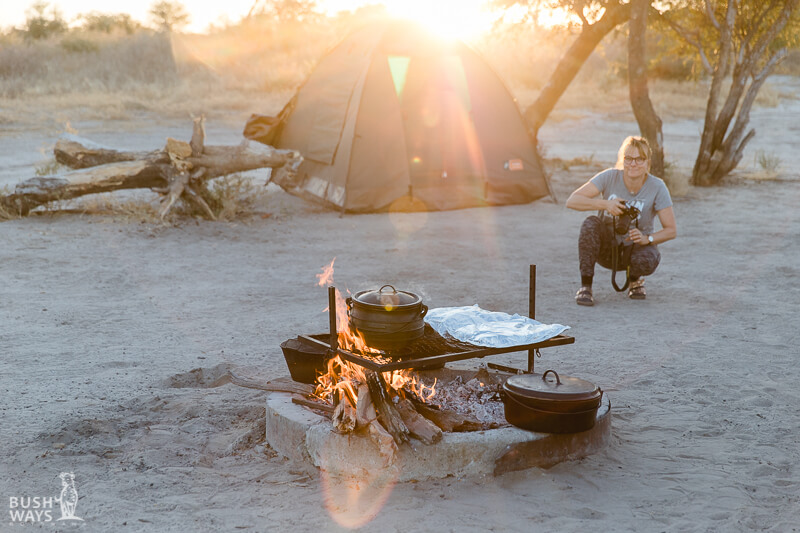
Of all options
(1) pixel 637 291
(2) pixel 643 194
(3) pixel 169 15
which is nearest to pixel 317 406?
(2) pixel 643 194

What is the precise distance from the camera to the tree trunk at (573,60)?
11469 mm

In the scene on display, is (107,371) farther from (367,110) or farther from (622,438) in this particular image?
(367,110)

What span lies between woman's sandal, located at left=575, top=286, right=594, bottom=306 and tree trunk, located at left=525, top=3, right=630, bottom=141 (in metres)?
5.70

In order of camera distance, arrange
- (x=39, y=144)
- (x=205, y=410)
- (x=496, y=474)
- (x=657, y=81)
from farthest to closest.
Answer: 1. (x=657, y=81)
2. (x=39, y=144)
3. (x=205, y=410)
4. (x=496, y=474)

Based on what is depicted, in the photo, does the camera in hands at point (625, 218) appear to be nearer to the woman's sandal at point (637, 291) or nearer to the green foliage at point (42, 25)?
the woman's sandal at point (637, 291)

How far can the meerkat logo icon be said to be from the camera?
9.77ft

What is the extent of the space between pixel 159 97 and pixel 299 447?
1963 centimetres

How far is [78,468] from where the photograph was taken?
3.36 m

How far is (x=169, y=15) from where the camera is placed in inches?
1587

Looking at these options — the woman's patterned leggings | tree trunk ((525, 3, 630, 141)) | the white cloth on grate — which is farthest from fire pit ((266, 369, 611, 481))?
tree trunk ((525, 3, 630, 141))

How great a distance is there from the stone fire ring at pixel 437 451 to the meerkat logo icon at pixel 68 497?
0.89 metres

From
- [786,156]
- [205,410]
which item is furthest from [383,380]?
[786,156]

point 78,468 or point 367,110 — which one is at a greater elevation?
point 367,110

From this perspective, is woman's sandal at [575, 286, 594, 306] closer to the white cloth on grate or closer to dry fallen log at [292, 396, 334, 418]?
the white cloth on grate
